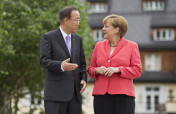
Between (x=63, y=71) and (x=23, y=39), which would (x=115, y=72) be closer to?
(x=63, y=71)

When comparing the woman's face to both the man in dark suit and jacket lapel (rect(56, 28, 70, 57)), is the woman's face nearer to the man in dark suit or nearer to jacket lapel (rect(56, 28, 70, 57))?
the man in dark suit

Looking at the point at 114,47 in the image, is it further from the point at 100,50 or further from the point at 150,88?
the point at 150,88

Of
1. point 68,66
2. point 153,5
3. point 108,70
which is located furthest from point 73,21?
point 153,5

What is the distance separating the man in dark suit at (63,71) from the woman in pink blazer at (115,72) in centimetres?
28

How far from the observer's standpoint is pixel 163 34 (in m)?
38.4

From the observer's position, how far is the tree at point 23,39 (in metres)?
13.7

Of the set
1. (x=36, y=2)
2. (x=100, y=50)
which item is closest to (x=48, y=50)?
(x=100, y=50)

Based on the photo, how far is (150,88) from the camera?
37.3m

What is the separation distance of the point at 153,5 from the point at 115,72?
118ft

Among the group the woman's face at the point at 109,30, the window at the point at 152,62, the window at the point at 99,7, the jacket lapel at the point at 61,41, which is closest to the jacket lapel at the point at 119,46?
the woman's face at the point at 109,30

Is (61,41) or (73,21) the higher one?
(73,21)

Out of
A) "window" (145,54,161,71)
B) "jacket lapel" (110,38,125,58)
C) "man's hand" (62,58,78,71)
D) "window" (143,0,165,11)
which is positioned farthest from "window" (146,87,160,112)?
"man's hand" (62,58,78,71)

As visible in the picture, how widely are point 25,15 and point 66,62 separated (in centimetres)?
935

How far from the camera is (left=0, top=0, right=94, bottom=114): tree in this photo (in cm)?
1373
